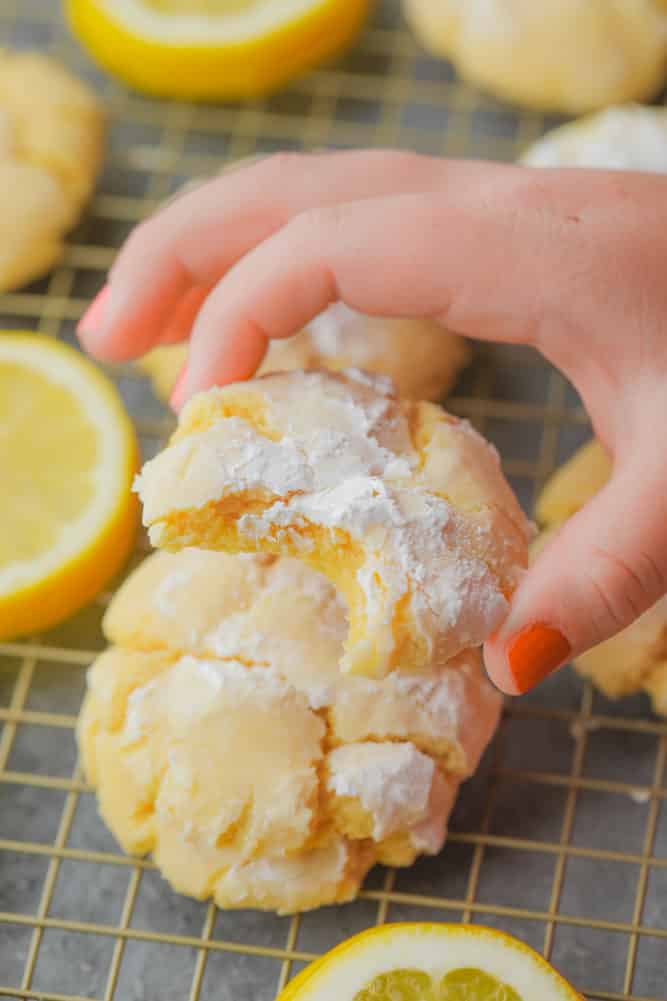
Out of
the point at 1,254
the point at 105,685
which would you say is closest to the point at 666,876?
the point at 105,685

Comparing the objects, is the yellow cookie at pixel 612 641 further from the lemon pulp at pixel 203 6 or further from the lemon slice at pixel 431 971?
the lemon pulp at pixel 203 6

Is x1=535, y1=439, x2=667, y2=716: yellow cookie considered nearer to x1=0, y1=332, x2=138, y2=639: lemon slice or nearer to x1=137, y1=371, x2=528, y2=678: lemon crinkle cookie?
x1=137, y1=371, x2=528, y2=678: lemon crinkle cookie

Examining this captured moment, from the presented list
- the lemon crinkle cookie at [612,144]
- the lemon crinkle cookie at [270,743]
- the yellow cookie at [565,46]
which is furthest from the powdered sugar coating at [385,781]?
the yellow cookie at [565,46]

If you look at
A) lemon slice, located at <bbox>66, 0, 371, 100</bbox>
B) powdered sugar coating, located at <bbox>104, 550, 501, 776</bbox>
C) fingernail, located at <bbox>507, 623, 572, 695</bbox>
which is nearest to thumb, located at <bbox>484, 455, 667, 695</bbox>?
fingernail, located at <bbox>507, 623, 572, 695</bbox>

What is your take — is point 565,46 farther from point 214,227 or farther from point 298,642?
point 298,642

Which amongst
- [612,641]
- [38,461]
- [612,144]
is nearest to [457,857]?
[612,641]

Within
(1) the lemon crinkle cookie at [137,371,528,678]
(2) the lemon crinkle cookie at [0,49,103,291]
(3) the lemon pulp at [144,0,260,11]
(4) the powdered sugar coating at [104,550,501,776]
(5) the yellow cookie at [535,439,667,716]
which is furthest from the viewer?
(3) the lemon pulp at [144,0,260,11]
